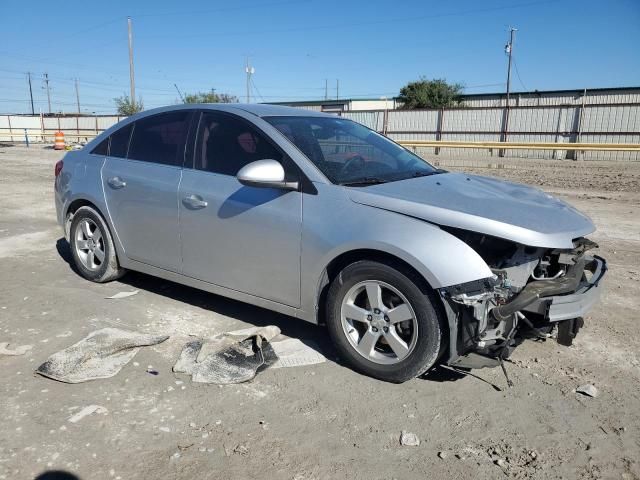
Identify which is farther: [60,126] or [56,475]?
[60,126]

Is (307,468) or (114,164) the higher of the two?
(114,164)

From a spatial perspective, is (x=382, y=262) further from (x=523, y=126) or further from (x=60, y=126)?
(x=60, y=126)

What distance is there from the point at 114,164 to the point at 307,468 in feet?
11.5

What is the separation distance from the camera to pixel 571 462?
2.66m

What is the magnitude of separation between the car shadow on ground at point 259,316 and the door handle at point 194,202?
100 centimetres

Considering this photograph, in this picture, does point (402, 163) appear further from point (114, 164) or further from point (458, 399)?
point (114, 164)

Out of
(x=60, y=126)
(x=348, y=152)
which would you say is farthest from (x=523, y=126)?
(x=60, y=126)

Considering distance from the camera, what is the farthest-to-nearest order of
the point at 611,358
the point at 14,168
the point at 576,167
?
the point at 576,167 → the point at 14,168 → the point at 611,358

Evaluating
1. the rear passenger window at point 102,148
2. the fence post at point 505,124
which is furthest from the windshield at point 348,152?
the fence post at point 505,124

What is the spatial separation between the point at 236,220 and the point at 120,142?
1879 millimetres

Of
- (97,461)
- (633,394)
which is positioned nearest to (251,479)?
(97,461)

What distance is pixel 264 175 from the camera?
3.51 metres

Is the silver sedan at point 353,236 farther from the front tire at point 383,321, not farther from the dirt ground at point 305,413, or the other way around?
the dirt ground at point 305,413

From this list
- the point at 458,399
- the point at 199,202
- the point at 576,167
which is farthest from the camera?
the point at 576,167
